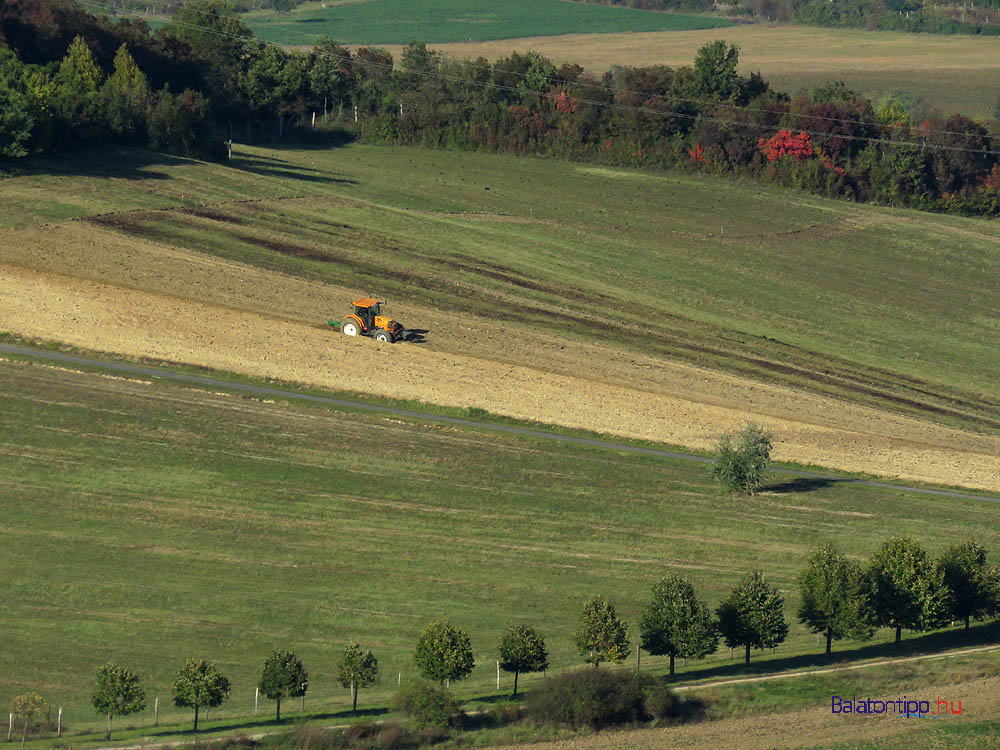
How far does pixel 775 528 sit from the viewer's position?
68.6 m

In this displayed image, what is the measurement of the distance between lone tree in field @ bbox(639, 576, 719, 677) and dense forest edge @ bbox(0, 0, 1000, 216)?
3787 inches

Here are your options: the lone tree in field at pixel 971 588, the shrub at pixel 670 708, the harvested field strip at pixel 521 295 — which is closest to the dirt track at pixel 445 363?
the harvested field strip at pixel 521 295

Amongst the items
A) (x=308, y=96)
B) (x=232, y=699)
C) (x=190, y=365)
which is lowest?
(x=232, y=699)

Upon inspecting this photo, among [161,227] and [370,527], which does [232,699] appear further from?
[161,227]

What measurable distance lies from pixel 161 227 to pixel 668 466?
47.4 meters

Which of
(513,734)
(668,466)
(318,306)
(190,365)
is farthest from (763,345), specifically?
(513,734)

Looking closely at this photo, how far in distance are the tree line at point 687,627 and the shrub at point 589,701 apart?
2.61m

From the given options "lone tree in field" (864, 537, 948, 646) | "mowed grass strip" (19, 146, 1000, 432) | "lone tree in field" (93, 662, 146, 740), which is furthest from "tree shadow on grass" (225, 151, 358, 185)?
"lone tree in field" (93, 662, 146, 740)

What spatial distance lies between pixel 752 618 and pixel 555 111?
11570 cm

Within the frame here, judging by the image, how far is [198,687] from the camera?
44.6m

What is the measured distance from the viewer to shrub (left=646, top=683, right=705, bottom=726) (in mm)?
46312

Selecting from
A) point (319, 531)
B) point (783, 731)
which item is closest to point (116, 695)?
point (319, 531)

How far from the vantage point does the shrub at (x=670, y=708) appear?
4631 cm

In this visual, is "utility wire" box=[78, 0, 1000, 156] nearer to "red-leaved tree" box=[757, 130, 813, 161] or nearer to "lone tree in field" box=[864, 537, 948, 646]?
"red-leaved tree" box=[757, 130, 813, 161]
